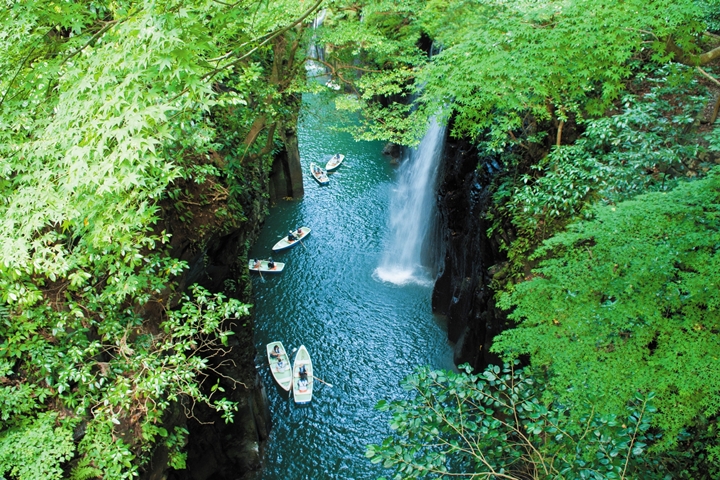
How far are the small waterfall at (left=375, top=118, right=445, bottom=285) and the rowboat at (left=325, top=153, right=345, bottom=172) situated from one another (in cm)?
625

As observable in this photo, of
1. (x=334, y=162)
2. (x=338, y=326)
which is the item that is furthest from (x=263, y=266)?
(x=334, y=162)

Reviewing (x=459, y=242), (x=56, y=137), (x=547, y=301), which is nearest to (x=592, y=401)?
(x=547, y=301)

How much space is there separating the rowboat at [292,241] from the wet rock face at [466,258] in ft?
22.9

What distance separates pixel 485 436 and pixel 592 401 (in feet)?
4.42

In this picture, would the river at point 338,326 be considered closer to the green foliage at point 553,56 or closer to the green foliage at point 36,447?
the green foliage at point 553,56

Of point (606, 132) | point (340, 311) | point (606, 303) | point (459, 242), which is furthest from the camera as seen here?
point (340, 311)

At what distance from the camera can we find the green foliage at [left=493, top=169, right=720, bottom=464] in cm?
531

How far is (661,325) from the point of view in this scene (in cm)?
567

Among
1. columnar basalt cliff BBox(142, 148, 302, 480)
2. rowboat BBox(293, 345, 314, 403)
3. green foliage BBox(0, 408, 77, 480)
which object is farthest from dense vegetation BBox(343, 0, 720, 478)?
rowboat BBox(293, 345, 314, 403)

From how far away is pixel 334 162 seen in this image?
2825cm

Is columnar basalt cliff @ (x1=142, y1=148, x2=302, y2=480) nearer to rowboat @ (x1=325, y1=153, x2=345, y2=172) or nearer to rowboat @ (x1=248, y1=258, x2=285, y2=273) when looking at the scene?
rowboat @ (x1=248, y1=258, x2=285, y2=273)

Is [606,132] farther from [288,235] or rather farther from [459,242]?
[288,235]

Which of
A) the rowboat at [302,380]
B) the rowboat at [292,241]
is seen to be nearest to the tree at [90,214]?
the rowboat at [302,380]

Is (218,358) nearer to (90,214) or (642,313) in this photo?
(90,214)
